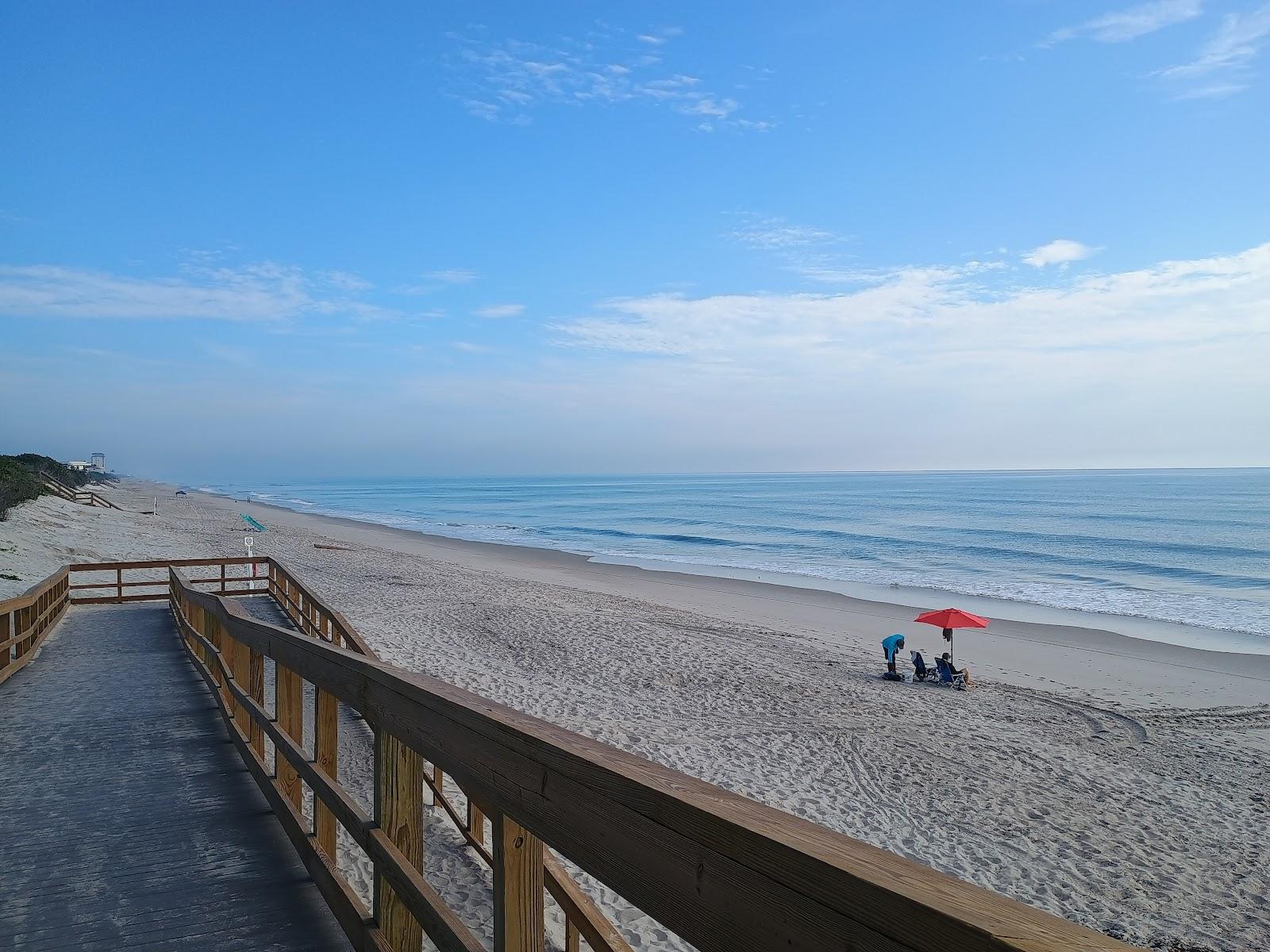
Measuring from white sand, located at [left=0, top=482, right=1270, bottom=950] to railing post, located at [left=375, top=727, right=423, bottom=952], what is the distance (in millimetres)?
2636

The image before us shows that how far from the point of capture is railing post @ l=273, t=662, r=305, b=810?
400 cm

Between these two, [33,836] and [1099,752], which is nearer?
[33,836]

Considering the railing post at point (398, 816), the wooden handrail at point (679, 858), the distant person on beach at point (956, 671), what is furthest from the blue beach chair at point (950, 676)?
the wooden handrail at point (679, 858)

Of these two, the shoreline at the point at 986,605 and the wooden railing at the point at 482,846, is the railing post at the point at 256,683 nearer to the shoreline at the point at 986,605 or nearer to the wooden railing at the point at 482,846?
the wooden railing at the point at 482,846

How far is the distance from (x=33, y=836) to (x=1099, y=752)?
457 inches

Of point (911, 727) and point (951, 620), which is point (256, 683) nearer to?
point (911, 727)

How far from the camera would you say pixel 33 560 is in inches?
803

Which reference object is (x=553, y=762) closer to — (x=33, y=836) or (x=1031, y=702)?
(x=33, y=836)

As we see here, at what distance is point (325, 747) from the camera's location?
345 cm

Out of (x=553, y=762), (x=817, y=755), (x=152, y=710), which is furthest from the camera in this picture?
(x=817, y=755)

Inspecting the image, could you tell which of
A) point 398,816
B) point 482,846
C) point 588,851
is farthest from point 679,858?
point 482,846

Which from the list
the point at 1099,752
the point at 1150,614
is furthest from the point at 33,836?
the point at 1150,614

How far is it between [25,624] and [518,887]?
393 inches

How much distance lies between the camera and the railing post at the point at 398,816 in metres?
2.47
